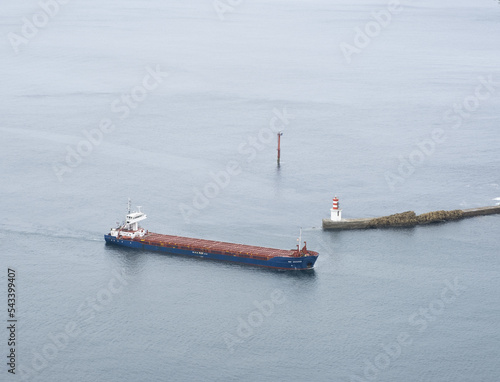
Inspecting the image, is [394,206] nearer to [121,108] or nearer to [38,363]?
[38,363]

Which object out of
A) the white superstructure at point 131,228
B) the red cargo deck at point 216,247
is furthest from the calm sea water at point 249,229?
the white superstructure at point 131,228

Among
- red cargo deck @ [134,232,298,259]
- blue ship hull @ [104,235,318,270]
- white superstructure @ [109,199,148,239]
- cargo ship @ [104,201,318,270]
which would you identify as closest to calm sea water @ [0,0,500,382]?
blue ship hull @ [104,235,318,270]

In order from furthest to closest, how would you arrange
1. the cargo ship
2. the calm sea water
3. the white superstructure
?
the white superstructure, the cargo ship, the calm sea water

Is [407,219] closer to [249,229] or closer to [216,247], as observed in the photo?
[249,229]

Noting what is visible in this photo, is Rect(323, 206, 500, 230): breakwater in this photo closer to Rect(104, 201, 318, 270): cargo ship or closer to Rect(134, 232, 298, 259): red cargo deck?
Rect(104, 201, 318, 270): cargo ship

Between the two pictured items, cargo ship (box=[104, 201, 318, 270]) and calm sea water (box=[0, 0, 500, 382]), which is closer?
calm sea water (box=[0, 0, 500, 382])

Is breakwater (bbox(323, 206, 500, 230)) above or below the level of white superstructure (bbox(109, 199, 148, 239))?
above
